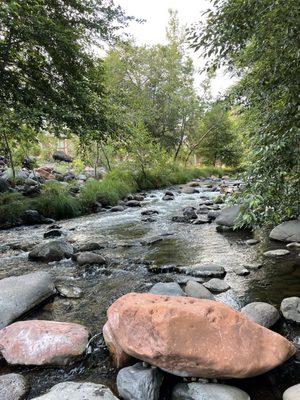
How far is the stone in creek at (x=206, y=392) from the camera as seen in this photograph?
6.29 feet

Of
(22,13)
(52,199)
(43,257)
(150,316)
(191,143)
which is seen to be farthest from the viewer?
(191,143)

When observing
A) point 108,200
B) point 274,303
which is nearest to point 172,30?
point 108,200

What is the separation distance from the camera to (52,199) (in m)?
9.98

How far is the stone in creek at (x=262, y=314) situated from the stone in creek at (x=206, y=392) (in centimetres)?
96

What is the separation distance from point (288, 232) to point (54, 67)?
759 centimetres

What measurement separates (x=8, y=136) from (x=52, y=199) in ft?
8.50

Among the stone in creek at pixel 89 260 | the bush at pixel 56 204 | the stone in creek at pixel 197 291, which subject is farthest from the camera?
the bush at pixel 56 204

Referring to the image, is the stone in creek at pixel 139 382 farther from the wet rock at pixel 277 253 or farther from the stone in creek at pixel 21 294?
the wet rock at pixel 277 253

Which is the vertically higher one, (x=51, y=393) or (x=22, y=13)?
(x=22, y=13)

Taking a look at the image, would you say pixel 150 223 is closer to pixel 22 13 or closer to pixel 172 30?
Result: pixel 22 13

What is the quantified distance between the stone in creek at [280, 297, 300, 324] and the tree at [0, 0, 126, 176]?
631 centimetres

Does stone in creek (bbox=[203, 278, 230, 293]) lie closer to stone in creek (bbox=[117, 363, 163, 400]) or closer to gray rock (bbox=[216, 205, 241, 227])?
stone in creek (bbox=[117, 363, 163, 400])

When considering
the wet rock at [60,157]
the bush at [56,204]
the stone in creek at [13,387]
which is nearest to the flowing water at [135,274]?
the stone in creek at [13,387]

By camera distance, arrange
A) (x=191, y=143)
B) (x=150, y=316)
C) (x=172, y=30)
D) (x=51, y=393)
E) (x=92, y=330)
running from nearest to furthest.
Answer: (x=51, y=393) → (x=150, y=316) → (x=92, y=330) → (x=172, y=30) → (x=191, y=143)
